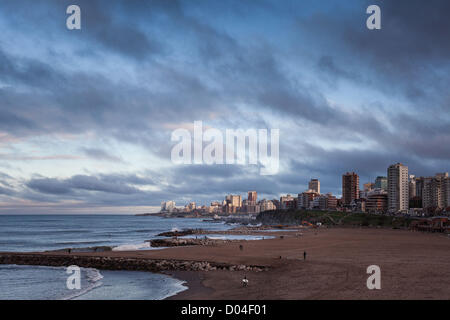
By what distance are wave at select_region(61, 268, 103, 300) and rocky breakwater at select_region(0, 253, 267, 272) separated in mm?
2020

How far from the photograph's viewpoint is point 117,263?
42.4 meters

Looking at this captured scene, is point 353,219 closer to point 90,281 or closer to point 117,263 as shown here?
point 117,263

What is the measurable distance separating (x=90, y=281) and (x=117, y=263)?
9243 mm

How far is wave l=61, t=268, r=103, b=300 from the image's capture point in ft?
90.7

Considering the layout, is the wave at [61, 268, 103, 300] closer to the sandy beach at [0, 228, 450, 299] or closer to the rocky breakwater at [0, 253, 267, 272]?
the rocky breakwater at [0, 253, 267, 272]

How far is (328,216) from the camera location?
16812 centimetres

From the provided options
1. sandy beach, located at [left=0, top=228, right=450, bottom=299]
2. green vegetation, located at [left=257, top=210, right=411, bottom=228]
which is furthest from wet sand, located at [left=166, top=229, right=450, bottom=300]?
Answer: green vegetation, located at [left=257, top=210, right=411, bottom=228]

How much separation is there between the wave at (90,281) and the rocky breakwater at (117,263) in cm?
202

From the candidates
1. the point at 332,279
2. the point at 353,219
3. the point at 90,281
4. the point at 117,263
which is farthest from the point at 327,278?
the point at 353,219

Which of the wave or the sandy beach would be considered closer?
the sandy beach

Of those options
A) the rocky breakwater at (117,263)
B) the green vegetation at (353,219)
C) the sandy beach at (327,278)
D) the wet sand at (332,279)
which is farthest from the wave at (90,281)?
the green vegetation at (353,219)
